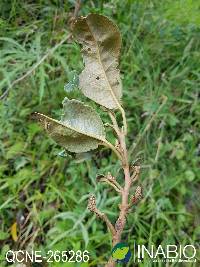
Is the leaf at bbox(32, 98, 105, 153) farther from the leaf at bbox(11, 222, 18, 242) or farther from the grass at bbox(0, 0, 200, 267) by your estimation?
the leaf at bbox(11, 222, 18, 242)

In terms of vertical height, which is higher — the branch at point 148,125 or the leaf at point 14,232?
the branch at point 148,125

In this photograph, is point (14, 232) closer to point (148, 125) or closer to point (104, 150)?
point (104, 150)

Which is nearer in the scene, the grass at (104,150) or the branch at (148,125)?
the grass at (104,150)

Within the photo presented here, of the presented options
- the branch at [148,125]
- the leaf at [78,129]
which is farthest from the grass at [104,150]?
the leaf at [78,129]

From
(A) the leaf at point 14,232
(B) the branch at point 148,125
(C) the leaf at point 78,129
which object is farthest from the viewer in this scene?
(B) the branch at point 148,125

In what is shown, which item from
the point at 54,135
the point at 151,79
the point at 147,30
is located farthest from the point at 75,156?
the point at 147,30

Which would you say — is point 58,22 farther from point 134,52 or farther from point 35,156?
point 35,156

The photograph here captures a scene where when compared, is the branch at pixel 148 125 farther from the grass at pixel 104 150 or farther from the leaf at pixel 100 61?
the leaf at pixel 100 61

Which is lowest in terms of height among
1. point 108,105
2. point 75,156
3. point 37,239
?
point 37,239
